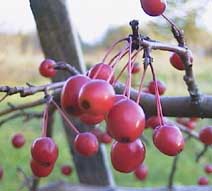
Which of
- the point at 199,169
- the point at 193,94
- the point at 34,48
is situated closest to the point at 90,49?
the point at 34,48

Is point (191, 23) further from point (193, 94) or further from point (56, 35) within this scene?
point (193, 94)

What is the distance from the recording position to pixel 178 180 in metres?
3.36

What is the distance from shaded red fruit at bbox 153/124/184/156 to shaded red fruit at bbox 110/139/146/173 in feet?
0.06

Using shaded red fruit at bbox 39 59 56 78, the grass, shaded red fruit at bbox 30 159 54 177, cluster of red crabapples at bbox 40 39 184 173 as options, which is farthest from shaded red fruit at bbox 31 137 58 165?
the grass

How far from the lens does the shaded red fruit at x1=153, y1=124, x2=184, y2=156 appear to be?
53 cm

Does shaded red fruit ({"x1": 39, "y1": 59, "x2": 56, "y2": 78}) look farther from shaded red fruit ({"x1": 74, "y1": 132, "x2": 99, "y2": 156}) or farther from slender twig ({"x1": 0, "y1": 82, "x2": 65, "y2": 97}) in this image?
shaded red fruit ({"x1": 74, "y1": 132, "x2": 99, "y2": 156})

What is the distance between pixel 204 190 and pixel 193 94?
24.3 inches

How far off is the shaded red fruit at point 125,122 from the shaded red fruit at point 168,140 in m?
0.07

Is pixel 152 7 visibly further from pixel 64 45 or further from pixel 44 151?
pixel 64 45

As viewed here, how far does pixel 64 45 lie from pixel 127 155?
719mm

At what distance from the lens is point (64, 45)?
1.21 meters

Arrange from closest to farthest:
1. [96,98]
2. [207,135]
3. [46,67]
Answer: [96,98] < [207,135] < [46,67]

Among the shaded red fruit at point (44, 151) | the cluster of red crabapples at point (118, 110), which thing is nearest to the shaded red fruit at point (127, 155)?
the cluster of red crabapples at point (118, 110)

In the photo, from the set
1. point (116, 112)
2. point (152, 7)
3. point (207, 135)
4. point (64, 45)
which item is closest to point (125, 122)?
point (116, 112)
